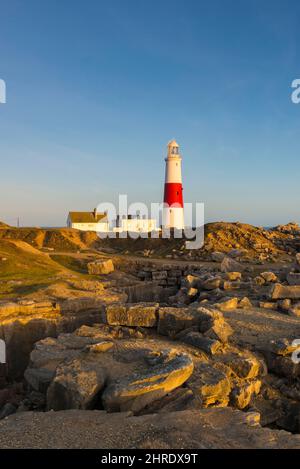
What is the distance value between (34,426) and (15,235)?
3875cm

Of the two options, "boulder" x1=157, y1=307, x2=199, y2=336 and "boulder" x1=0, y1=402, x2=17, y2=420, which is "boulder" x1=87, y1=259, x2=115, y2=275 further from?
"boulder" x1=0, y1=402, x2=17, y2=420

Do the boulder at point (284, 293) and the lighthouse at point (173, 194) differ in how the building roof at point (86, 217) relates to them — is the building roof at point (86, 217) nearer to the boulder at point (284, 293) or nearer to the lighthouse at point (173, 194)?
the lighthouse at point (173, 194)

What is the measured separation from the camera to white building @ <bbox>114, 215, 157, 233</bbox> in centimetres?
5653

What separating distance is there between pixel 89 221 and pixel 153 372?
160 feet

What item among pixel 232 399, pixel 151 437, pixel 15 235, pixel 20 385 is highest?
pixel 15 235

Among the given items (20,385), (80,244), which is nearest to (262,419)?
(20,385)

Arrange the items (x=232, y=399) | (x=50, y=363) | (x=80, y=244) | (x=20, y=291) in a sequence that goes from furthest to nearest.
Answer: (x=80, y=244) → (x=20, y=291) → (x=50, y=363) → (x=232, y=399)

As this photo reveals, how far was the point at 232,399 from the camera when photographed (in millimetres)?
8523

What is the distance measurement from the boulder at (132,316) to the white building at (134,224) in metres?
43.6

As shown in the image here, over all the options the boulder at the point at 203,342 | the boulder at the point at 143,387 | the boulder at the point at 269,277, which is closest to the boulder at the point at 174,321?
the boulder at the point at 203,342

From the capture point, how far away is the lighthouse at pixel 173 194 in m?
41.8

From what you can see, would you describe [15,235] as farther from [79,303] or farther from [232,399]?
[232,399]

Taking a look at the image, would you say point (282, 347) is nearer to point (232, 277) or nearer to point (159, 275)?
point (232, 277)

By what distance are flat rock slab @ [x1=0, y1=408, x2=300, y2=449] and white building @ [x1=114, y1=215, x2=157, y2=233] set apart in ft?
163
